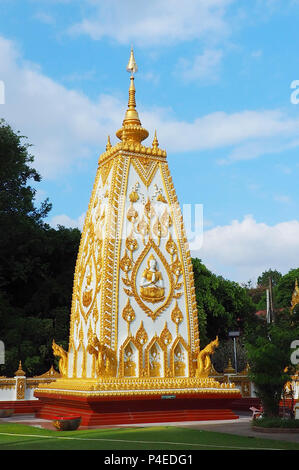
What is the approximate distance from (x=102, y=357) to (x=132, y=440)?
13.7 ft

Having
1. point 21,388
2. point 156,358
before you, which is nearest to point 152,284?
point 156,358

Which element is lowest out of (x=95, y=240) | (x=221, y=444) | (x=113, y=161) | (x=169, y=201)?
(x=221, y=444)

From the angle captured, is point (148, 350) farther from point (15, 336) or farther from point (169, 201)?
point (15, 336)

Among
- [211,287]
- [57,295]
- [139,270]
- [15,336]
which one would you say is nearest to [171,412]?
[139,270]

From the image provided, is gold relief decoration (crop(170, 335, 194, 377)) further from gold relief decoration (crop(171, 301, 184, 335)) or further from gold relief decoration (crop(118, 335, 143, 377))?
gold relief decoration (crop(118, 335, 143, 377))

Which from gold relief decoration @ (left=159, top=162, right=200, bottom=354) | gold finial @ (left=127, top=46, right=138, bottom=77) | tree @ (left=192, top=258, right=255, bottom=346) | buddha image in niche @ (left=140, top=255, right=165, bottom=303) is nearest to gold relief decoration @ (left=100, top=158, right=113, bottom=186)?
gold relief decoration @ (left=159, top=162, right=200, bottom=354)

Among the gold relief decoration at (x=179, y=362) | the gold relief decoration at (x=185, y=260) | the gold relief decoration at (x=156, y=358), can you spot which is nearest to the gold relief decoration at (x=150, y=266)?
the gold relief decoration at (x=185, y=260)

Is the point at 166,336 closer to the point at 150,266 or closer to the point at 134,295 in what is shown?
the point at 134,295

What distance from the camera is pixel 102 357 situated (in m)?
14.2

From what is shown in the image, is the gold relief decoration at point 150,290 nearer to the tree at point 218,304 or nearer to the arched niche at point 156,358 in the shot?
the arched niche at point 156,358

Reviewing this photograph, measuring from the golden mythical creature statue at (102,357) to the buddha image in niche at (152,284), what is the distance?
6.41ft

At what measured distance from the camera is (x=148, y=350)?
14.9m

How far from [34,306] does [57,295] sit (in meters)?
1.24

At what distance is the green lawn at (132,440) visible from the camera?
9.31m
